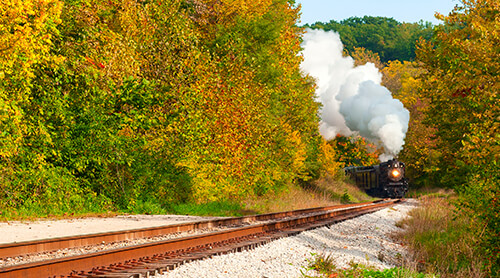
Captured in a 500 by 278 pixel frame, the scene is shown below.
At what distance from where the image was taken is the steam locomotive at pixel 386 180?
44.5 m

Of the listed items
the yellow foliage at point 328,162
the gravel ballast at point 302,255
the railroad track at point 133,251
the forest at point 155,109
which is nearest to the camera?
the railroad track at point 133,251

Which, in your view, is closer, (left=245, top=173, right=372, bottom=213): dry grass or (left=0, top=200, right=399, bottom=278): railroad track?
(left=0, top=200, right=399, bottom=278): railroad track

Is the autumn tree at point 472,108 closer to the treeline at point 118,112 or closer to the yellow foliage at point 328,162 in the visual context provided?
the treeline at point 118,112

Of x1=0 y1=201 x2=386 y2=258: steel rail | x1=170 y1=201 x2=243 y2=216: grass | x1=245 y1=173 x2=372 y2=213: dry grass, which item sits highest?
x1=0 y1=201 x2=386 y2=258: steel rail

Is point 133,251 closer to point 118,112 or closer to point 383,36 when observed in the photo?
point 118,112

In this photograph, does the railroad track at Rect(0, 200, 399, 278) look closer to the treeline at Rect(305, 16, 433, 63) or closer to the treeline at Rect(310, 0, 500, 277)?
the treeline at Rect(310, 0, 500, 277)

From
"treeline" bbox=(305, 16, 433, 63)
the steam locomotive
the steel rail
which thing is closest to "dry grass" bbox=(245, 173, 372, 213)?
the steam locomotive

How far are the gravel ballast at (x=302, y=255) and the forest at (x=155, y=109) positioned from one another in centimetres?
260

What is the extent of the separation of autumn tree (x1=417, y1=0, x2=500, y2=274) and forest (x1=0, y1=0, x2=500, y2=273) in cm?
6

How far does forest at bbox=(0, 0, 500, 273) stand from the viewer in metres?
14.1

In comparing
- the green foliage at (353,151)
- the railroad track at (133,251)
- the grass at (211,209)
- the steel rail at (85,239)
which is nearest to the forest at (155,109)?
the grass at (211,209)

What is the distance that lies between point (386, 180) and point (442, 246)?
32815 mm

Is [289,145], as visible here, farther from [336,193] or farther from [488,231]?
[488,231]

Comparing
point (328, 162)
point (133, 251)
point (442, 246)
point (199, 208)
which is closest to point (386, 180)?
point (328, 162)
